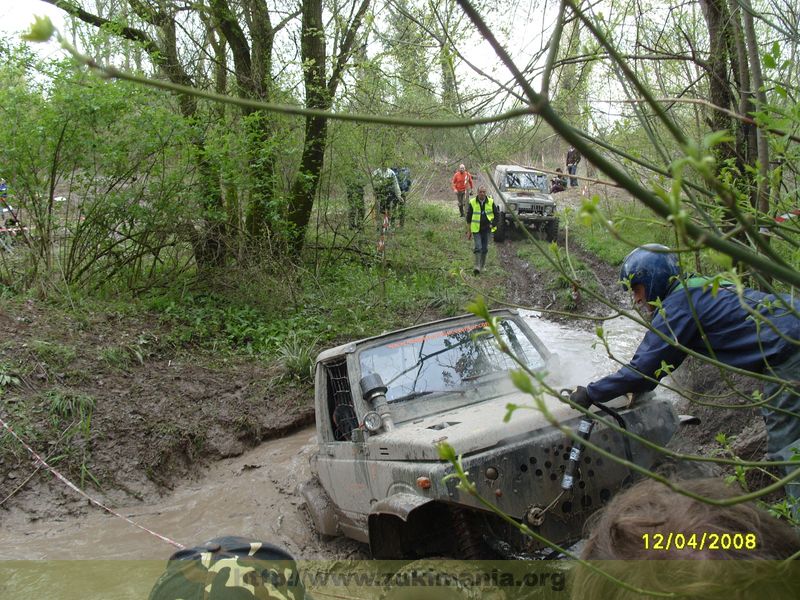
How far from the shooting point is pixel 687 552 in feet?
3.94

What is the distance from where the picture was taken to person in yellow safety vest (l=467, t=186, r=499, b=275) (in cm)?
1586

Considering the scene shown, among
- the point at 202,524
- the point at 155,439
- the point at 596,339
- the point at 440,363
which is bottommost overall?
the point at 202,524

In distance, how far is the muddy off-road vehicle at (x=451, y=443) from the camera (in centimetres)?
358

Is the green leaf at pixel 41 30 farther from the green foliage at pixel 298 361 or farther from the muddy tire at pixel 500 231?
the muddy tire at pixel 500 231

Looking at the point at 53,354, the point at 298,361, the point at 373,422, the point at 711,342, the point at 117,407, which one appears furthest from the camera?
the point at 298,361

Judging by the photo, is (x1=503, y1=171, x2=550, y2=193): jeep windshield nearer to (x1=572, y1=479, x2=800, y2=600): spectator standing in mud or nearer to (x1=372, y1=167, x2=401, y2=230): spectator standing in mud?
(x1=372, y1=167, x2=401, y2=230): spectator standing in mud

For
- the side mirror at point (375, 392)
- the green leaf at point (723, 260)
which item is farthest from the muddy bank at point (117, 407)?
the green leaf at point (723, 260)

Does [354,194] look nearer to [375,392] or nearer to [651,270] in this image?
[375,392]

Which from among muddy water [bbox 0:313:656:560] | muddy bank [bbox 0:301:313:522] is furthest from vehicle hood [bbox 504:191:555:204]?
muddy water [bbox 0:313:656:560]

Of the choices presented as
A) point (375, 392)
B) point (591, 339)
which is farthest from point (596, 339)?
point (375, 392)

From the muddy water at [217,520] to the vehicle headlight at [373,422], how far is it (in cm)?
122

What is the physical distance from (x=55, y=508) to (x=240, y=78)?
8.03 m

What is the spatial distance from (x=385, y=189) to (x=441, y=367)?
8.42 metres
